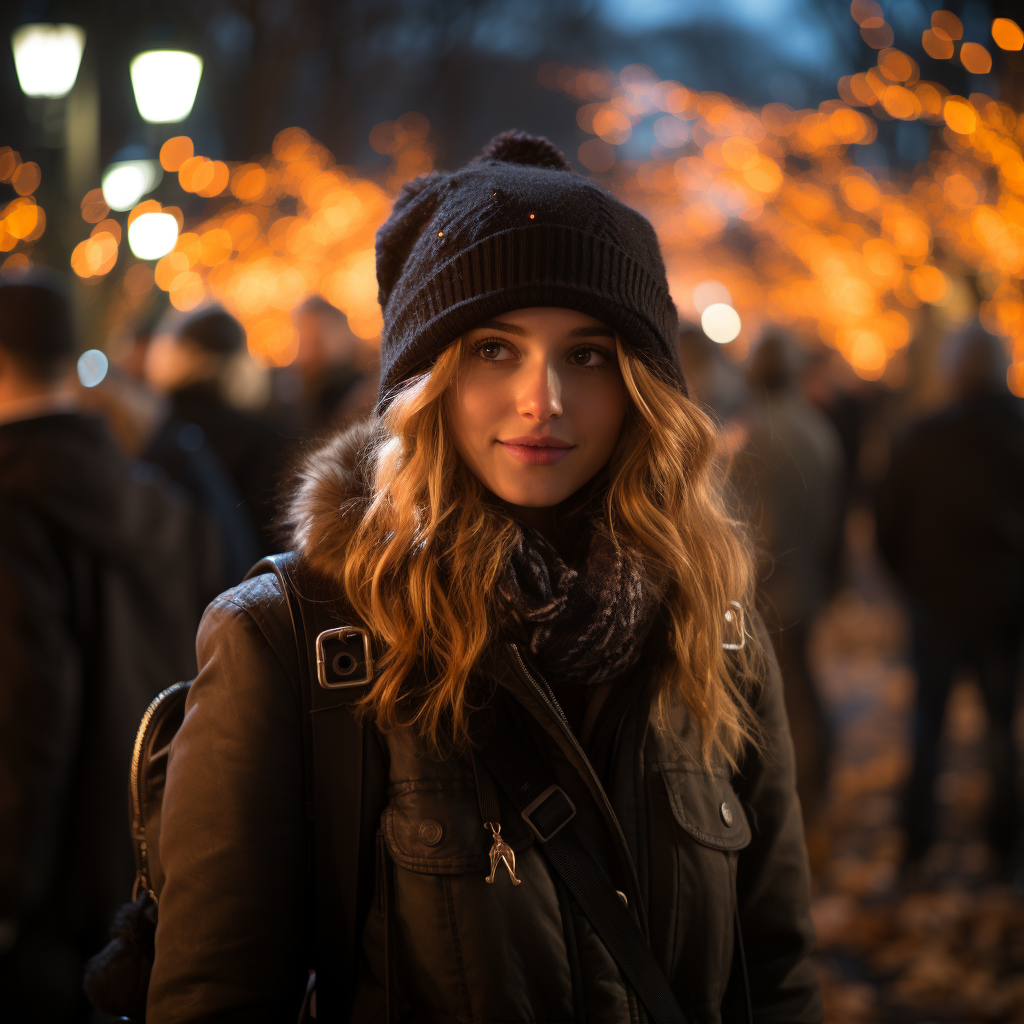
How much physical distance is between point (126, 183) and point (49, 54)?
1197mm

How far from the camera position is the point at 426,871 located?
1600mm

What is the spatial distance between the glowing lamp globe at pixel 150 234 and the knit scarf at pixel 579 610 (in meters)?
8.16

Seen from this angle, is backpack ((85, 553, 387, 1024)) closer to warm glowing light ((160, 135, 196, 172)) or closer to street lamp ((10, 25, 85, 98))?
street lamp ((10, 25, 85, 98))

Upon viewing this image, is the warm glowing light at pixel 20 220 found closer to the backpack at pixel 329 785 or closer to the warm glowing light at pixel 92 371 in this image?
the warm glowing light at pixel 92 371

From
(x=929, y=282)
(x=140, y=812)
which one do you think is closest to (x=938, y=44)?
(x=929, y=282)

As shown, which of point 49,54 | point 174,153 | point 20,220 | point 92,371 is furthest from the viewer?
point 174,153

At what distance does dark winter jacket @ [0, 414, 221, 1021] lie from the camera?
2930 millimetres

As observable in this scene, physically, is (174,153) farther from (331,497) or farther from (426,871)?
(426,871)

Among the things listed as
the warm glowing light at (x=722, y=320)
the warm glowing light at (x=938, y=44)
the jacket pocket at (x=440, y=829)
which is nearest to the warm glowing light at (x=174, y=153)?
the warm glowing light at (x=938, y=44)

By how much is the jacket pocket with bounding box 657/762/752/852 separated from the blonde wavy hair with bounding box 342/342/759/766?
0.17 ft

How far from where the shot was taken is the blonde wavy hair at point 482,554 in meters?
1.73

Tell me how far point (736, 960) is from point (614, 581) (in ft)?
2.48

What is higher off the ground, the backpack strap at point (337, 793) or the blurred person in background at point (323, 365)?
the blurred person in background at point (323, 365)

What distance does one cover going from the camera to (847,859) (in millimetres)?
5305
